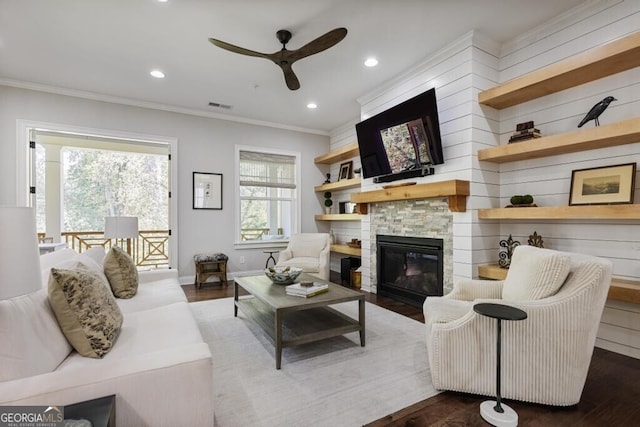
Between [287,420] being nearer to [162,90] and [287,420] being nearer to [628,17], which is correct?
[628,17]

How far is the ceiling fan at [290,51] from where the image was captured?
2500mm

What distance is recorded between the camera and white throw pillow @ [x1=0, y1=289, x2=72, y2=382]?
1.12 meters

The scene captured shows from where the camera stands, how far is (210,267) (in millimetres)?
5121

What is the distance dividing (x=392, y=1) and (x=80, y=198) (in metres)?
7.32

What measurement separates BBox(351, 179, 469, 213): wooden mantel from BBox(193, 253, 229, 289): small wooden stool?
267 centimetres

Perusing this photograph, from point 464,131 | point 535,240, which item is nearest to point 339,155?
A: point 464,131

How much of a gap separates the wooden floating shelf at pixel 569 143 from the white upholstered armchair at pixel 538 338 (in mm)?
1148

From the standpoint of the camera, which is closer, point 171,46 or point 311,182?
point 171,46

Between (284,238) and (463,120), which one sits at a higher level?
(463,120)

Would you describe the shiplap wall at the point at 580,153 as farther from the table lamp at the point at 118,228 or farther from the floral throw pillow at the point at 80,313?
the table lamp at the point at 118,228

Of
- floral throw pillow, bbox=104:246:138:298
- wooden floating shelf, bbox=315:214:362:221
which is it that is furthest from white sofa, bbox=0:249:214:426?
wooden floating shelf, bbox=315:214:362:221

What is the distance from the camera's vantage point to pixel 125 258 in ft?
8.95

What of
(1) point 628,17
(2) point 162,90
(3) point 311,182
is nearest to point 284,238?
(3) point 311,182

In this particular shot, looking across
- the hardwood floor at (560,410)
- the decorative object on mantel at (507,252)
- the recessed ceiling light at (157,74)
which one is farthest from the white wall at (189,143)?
the hardwood floor at (560,410)
